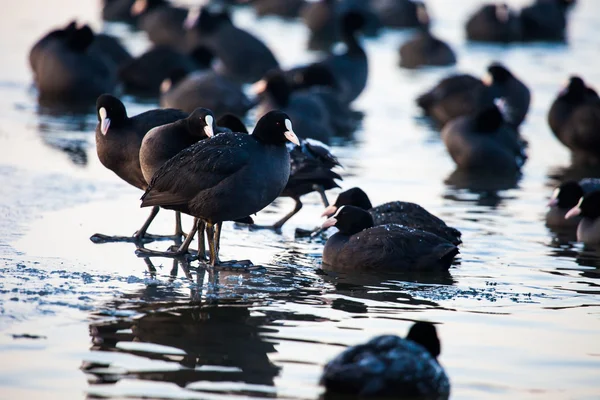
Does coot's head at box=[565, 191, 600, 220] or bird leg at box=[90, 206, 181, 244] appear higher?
coot's head at box=[565, 191, 600, 220]

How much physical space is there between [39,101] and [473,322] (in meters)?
10.8

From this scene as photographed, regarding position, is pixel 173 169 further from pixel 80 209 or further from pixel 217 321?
pixel 80 209

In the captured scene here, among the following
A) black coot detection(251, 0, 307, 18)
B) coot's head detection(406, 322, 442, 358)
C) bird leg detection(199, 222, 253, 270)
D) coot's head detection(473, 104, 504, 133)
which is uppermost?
black coot detection(251, 0, 307, 18)

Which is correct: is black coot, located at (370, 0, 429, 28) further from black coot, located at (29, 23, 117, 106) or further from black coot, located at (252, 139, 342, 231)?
black coot, located at (252, 139, 342, 231)

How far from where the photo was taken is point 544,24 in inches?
1033

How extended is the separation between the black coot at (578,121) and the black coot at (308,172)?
5.10 m

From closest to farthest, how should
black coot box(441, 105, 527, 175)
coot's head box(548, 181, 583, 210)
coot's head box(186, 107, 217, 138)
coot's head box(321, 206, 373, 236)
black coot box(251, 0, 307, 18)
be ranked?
coot's head box(186, 107, 217, 138) → coot's head box(321, 206, 373, 236) → coot's head box(548, 181, 583, 210) → black coot box(441, 105, 527, 175) → black coot box(251, 0, 307, 18)

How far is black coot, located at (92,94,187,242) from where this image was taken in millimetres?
8930

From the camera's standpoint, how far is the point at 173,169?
7977mm

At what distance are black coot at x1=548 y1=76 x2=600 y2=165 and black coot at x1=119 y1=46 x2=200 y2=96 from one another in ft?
20.4

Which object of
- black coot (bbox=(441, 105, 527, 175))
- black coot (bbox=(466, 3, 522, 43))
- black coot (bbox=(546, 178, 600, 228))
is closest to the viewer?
black coot (bbox=(546, 178, 600, 228))

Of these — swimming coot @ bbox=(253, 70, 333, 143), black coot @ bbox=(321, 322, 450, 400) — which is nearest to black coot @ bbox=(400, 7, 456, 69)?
swimming coot @ bbox=(253, 70, 333, 143)

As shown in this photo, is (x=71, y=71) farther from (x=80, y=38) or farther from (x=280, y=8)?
(x=280, y=8)

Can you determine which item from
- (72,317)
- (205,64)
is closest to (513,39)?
(205,64)
